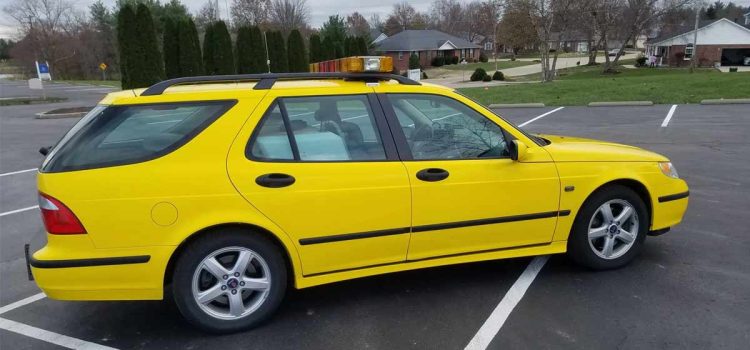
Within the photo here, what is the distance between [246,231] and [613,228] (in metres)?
2.73

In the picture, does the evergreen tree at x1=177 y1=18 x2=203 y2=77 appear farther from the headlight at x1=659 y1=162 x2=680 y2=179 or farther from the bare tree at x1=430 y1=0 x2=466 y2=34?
the bare tree at x1=430 y1=0 x2=466 y2=34

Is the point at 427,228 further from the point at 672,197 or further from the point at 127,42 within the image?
the point at 127,42

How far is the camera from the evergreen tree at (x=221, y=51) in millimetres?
27969

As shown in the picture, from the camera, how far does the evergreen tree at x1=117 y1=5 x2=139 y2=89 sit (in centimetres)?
2200

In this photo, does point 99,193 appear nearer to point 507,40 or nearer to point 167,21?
point 167,21

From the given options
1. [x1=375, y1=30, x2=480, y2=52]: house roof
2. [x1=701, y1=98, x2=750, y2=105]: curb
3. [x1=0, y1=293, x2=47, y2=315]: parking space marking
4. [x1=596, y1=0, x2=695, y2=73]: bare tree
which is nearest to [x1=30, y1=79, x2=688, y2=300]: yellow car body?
[x1=0, y1=293, x2=47, y2=315]: parking space marking

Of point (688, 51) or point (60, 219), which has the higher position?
point (688, 51)

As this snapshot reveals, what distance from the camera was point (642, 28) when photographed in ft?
162

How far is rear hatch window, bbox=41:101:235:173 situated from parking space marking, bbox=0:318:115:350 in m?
1.10

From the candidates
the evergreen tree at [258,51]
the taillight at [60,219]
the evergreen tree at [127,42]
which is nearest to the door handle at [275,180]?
the taillight at [60,219]

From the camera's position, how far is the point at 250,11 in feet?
210

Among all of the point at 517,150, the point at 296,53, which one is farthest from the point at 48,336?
the point at 296,53

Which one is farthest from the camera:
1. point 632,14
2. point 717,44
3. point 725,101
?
point 717,44

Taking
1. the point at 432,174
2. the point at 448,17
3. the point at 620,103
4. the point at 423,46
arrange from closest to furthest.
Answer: the point at 432,174 < the point at 620,103 < the point at 423,46 < the point at 448,17
